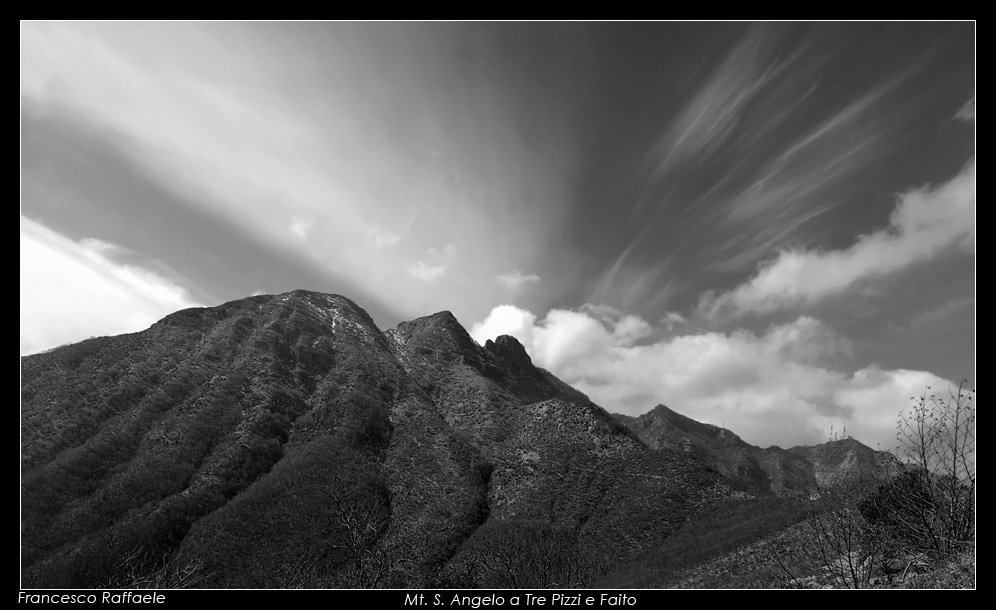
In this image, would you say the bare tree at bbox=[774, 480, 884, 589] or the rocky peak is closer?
the bare tree at bbox=[774, 480, 884, 589]

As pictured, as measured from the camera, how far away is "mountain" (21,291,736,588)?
54.4 m

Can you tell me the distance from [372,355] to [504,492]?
6801cm

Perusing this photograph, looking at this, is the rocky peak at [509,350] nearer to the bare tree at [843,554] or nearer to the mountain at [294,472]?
the mountain at [294,472]

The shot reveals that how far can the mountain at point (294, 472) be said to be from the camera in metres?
54.4

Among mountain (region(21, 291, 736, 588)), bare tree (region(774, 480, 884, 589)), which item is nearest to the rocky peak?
mountain (region(21, 291, 736, 588))

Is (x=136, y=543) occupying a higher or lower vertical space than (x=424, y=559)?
higher

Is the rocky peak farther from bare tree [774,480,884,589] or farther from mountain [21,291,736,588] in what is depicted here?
bare tree [774,480,884,589]

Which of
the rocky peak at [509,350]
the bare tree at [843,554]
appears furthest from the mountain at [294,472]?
the rocky peak at [509,350]

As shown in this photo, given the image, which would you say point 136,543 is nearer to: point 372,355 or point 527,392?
point 372,355

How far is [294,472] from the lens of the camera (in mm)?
74750

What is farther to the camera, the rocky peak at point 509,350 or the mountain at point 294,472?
the rocky peak at point 509,350
